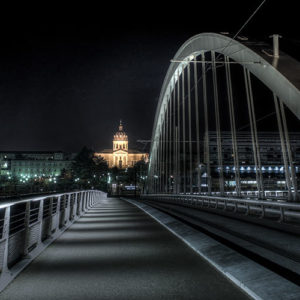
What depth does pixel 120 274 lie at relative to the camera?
6602 mm

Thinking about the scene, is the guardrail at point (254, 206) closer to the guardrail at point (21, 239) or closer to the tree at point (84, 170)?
the guardrail at point (21, 239)

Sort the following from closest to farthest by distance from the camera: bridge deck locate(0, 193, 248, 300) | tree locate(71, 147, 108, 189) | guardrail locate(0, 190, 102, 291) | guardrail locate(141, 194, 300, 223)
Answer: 1. bridge deck locate(0, 193, 248, 300)
2. guardrail locate(0, 190, 102, 291)
3. guardrail locate(141, 194, 300, 223)
4. tree locate(71, 147, 108, 189)

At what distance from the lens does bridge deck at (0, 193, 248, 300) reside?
5.43 m

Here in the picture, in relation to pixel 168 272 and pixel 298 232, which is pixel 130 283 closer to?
pixel 168 272

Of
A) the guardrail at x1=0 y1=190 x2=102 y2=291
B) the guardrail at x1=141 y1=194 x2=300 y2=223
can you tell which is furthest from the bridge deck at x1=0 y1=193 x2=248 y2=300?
the guardrail at x1=141 y1=194 x2=300 y2=223

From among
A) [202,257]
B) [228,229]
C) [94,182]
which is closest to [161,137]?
[228,229]

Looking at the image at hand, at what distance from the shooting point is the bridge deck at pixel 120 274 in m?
5.43

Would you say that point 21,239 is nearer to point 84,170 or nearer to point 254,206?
point 254,206

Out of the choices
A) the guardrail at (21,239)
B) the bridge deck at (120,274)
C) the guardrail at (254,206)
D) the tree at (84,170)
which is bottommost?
the bridge deck at (120,274)

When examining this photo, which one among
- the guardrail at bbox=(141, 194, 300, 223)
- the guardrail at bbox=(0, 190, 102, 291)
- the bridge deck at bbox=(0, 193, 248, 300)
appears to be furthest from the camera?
the guardrail at bbox=(141, 194, 300, 223)

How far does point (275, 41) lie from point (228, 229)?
1037 cm

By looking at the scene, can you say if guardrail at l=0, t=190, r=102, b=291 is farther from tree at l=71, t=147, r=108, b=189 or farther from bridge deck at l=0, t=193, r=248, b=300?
tree at l=71, t=147, r=108, b=189

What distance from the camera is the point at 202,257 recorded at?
8.17 m

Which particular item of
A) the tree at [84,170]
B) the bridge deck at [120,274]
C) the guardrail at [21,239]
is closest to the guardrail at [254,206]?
the bridge deck at [120,274]
